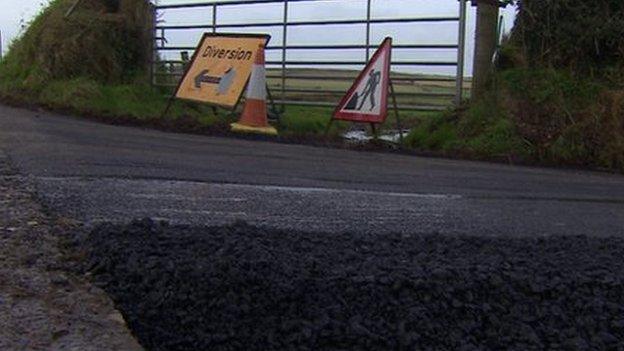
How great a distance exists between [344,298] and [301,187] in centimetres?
362

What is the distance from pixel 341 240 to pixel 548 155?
683cm

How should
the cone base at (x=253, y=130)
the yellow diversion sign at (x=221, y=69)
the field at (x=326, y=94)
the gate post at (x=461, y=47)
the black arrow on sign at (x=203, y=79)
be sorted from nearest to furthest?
the cone base at (x=253, y=130)
the gate post at (x=461, y=47)
the yellow diversion sign at (x=221, y=69)
the field at (x=326, y=94)
the black arrow on sign at (x=203, y=79)

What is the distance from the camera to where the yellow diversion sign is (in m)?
13.5

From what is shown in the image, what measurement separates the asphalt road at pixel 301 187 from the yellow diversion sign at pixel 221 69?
315cm

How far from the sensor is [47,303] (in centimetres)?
321

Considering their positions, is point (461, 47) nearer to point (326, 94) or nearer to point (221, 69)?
point (326, 94)

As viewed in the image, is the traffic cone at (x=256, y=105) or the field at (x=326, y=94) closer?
the traffic cone at (x=256, y=105)

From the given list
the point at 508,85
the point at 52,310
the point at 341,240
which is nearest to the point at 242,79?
the point at 508,85

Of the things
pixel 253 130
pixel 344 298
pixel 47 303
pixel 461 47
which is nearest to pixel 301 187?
pixel 344 298

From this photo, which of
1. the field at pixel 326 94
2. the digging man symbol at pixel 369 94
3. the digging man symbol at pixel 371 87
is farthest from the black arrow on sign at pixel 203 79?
the digging man symbol at pixel 371 87

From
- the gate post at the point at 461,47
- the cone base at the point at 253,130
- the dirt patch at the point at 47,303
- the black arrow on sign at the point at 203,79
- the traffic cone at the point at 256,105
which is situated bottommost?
the dirt patch at the point at 47,303

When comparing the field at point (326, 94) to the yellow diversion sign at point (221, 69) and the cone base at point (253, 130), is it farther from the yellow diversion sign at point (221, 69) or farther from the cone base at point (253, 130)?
the yellow diversion sign at point (221, 69)

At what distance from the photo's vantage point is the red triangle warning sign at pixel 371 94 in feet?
40.3

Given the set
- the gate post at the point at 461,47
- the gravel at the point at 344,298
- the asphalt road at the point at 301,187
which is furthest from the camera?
the gate post at the point at 461,47
